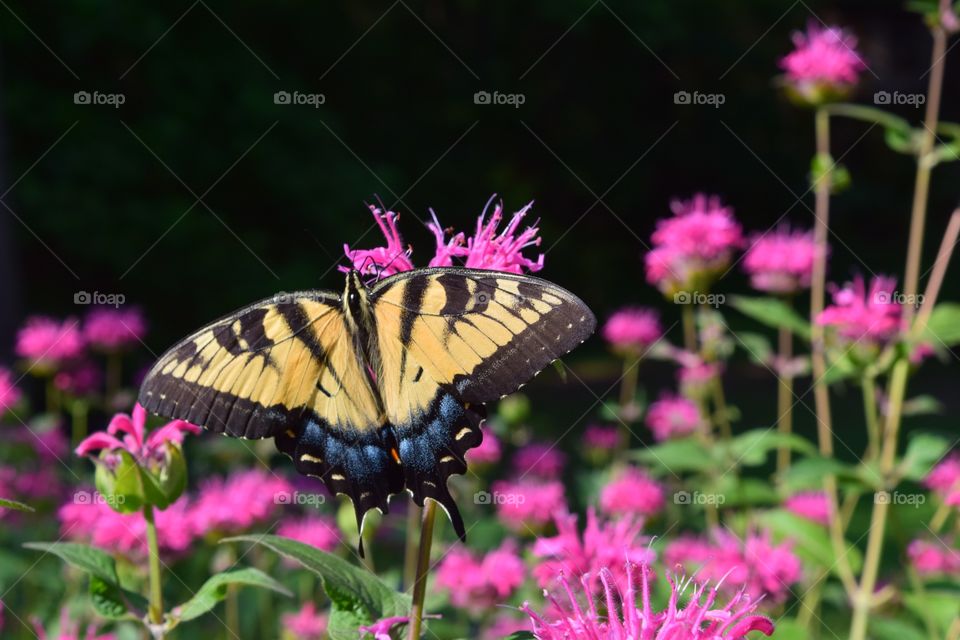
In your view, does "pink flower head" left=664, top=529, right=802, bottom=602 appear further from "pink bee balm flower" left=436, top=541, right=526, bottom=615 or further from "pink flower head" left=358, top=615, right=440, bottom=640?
"pink flower head" left=358, top=615, right=440, bottom=640

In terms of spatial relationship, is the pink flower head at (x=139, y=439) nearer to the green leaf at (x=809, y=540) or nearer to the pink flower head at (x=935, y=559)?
the green leaf at (x=809, y=540)

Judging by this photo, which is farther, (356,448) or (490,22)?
(490,22)

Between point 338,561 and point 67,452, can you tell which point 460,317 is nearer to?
point 338,561

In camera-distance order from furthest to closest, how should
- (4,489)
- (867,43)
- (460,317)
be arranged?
(867,43), (4,489), (460,317)

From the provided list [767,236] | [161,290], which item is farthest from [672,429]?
[161,290]

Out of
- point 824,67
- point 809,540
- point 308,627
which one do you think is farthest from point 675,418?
point 308,627

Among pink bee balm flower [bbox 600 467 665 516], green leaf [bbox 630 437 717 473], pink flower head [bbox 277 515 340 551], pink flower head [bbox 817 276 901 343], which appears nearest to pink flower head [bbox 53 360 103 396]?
pink flower head [bbox 277 515 340 551]

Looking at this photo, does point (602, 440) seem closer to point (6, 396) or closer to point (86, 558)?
point (6, 396)

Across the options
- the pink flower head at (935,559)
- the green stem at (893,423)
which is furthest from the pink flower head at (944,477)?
the green stem at (893,423)
